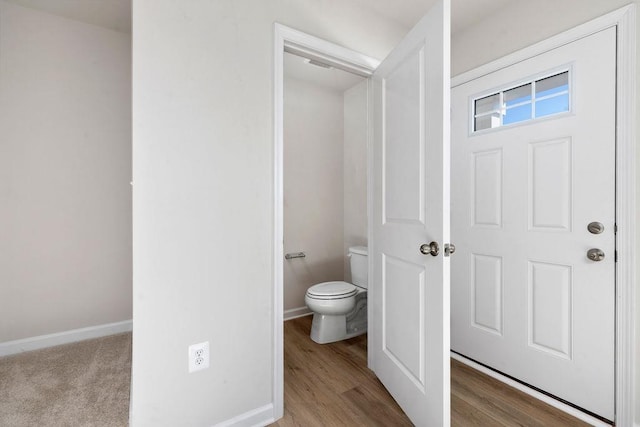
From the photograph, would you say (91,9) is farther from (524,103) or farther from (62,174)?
(524,103)

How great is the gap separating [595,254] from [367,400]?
1427 mm

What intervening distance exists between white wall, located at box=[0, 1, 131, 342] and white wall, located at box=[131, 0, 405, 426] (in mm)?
1540

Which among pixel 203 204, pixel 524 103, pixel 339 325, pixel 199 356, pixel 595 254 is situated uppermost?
pixel 524 103

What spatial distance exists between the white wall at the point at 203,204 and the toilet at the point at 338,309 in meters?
0.85

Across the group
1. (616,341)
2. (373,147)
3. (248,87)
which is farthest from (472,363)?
(248,87)

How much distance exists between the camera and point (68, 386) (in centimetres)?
175

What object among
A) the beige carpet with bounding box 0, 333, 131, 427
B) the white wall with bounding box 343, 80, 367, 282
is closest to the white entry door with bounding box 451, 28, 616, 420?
the white wall with bounding box 343, 80, 367, 282

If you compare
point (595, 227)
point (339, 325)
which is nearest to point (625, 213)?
point (595, 227)

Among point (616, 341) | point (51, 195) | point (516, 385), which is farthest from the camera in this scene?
point (51, 195)

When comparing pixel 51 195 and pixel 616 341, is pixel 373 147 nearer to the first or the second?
pixel 616 341

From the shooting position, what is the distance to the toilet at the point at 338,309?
7.63ft

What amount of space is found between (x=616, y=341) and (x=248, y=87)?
2.21m

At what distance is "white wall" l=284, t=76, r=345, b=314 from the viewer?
304cm

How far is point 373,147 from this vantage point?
193 cm
